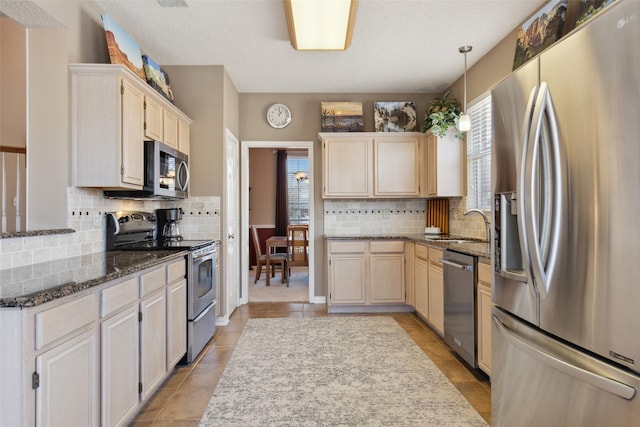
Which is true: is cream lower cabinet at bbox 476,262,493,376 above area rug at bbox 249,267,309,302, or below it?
above

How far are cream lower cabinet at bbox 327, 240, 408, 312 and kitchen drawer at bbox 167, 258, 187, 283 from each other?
1908 mm

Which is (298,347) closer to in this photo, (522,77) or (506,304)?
(506,304)

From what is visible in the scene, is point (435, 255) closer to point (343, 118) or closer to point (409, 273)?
point (409, 273)

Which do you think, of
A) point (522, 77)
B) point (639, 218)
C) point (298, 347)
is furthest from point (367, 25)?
point (298, 347)

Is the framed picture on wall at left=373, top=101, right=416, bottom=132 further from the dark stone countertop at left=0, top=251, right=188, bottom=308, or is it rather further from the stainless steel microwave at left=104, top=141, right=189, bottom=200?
the dark stone countertop at left=0, top=251, right=188, bottom=308

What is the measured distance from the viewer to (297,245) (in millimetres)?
5719

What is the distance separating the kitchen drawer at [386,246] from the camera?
13.8 ft

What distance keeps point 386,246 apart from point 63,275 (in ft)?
10.8

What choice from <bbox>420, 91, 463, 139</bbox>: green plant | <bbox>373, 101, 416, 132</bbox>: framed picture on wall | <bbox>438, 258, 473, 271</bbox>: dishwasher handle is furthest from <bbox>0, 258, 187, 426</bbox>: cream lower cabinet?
<bbox>373, 101, 416, 132</bbox>: framed picture on wall

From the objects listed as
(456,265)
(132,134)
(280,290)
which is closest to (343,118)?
(456,265)

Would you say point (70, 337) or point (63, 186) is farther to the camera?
point (63, 186)

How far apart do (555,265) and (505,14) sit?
2491 mm

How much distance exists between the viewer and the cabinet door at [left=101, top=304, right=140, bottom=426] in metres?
1.66

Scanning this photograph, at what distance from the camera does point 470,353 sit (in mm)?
2619
